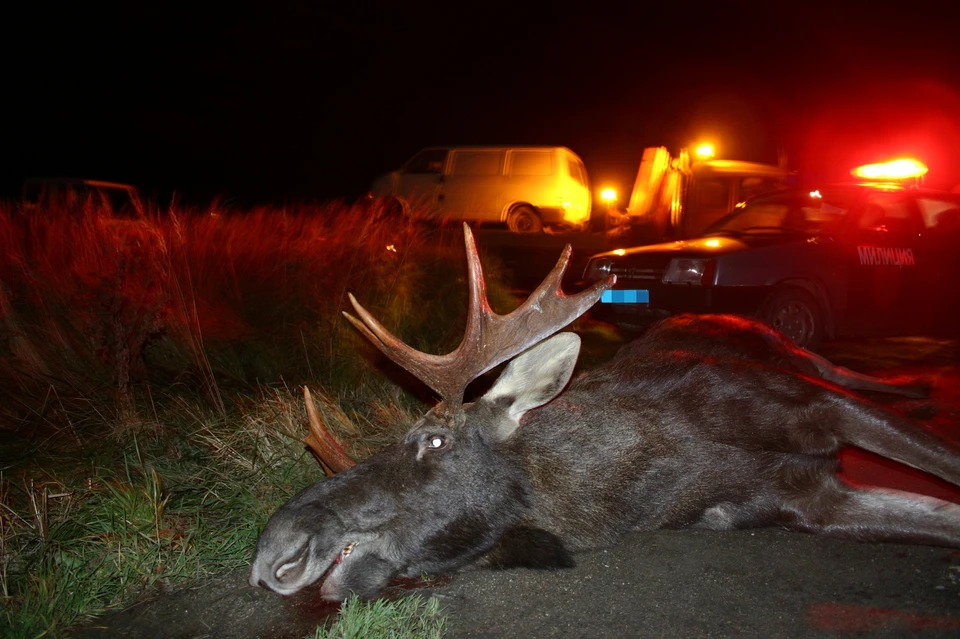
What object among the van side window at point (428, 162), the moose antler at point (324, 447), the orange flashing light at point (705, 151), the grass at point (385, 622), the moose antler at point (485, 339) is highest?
the orange flashing light at point (705, 151)

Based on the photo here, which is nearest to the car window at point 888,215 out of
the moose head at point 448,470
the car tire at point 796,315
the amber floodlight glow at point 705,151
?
the car tire at point 796,315

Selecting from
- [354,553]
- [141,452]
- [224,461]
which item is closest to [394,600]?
[354,553]

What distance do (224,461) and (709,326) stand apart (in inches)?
129

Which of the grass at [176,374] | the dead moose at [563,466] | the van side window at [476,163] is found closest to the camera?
the dead moose at [563,466]

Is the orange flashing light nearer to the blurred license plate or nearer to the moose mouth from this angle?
the blurred license plate

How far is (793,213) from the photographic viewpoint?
8469mm

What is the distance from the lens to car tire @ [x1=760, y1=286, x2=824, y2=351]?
7.50 m

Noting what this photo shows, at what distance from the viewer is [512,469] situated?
145 inches

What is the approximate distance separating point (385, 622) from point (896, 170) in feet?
38.5

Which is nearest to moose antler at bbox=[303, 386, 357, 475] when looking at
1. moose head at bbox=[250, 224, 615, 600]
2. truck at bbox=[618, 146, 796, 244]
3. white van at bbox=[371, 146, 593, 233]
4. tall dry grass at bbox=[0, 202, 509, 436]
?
moose head at bbox=[250, 224, 615, 600]

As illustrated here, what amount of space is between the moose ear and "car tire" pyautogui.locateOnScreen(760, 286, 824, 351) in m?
4.38

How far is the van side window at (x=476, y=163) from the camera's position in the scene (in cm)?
1678

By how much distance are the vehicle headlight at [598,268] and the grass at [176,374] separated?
3.08ft

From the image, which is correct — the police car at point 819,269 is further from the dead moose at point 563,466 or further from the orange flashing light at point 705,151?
the orange flashing light at point 705,151
